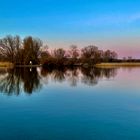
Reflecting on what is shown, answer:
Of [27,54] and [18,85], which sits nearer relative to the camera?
[18,85]

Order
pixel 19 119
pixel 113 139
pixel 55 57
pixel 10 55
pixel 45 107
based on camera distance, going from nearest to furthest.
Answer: pixel 113 139 → pixel 19 119 → pixel 45 107 → pixel 10 55 → pixel 55 57

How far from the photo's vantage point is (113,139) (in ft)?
18.0

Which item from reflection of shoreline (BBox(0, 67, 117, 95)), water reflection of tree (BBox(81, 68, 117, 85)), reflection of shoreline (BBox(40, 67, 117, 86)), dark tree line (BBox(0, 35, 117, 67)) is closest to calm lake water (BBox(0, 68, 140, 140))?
reflection of shoreline (BBox(0, 67, 117, 95))

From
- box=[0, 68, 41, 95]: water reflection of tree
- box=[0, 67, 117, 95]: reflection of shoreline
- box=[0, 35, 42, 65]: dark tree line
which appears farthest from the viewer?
box=[0, 35, 42, 65]: dark tree line

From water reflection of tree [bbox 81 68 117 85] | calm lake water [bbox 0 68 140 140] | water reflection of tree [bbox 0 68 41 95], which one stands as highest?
calm lake water [bbox 0 68 140 140]

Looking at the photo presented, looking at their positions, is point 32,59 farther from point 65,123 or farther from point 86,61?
point 65,123

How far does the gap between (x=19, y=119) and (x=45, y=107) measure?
2.01 meters

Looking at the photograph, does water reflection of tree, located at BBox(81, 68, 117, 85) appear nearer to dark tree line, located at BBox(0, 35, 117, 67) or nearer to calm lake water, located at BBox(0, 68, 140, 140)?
calm lake water, located at BBox(0, 68, 140, 140)

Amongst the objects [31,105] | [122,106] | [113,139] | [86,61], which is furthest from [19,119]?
[86,61]

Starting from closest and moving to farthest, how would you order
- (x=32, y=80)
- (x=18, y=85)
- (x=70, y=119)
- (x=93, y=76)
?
1. (x=70, y=119)
2. (x=18, y=85)
3. (x=32, y=80)
4. (x=93, y=76)

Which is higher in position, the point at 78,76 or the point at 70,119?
the point at 70,119

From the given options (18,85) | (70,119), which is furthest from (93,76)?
(70,119)

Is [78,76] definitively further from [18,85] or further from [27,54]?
[27,54]

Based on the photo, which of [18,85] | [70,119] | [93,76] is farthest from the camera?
[93,76]
